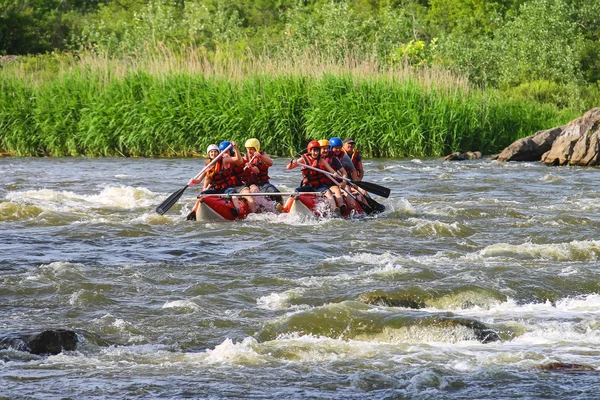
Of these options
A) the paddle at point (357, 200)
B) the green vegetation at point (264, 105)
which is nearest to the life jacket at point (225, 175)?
the paddle at point (357, 200)

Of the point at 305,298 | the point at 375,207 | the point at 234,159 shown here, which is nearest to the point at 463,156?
the point at 375,207

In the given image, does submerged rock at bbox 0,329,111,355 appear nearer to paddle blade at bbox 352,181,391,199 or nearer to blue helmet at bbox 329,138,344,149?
paddle blade at bbox 352,181,391,199

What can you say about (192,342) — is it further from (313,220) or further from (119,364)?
(313,220)

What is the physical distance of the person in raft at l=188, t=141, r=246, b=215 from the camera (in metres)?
13.9

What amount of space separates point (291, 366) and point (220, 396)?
777 mm

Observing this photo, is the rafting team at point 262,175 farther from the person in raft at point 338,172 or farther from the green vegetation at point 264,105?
the green vegetation at point 264,105

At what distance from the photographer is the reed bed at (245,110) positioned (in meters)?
21.4

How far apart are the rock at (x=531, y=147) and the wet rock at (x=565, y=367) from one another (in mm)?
14491

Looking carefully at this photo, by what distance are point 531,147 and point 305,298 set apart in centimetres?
1336

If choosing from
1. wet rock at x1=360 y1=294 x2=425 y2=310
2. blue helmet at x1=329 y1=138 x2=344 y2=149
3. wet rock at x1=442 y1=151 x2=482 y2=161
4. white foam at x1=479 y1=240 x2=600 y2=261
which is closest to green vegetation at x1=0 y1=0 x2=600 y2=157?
wet rock at x1=442 y1=151 x2=482 y2=161

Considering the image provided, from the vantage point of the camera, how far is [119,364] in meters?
6.96

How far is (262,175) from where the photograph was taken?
14242mm

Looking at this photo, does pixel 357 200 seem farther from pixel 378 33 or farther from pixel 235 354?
pixel 378 33

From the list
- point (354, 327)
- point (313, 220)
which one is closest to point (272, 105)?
point (313, 220)
